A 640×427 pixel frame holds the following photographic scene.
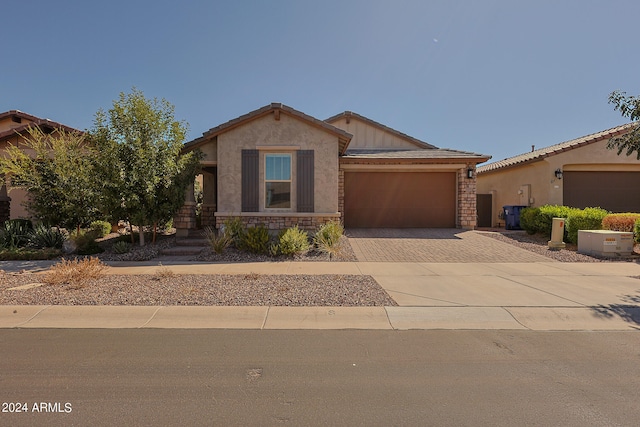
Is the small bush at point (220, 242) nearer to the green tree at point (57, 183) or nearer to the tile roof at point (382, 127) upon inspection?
the green tree at point (57, 183)

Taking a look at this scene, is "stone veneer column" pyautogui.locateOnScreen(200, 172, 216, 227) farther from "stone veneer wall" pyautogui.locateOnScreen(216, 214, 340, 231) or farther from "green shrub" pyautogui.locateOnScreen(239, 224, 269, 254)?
"green shrub" pyautogui.locateOnScreen(239, 224, 269, 254)

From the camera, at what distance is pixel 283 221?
1055cm

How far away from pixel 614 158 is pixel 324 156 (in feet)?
44.8

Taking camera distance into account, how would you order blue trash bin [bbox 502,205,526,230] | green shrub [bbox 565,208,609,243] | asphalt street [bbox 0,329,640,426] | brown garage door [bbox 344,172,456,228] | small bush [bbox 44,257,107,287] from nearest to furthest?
asphalt street [bbox 0,329,640,426], small bush [bbox 44,257,107,287], green shrub [bbox 565,208,609,243], brown garage door [bbox 344,172,456,228], blue trash bin [bbox 502,205,526,230]

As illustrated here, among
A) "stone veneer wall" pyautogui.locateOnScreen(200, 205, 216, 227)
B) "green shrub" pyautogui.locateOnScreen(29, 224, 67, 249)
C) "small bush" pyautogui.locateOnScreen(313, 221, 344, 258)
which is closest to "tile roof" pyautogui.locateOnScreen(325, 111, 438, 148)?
"stone veneer wall" pyautogui.locateOnScreen(200, 205, 216, 227)

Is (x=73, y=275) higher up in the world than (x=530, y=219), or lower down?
lower down

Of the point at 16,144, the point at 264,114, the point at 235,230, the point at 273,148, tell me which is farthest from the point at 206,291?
the point at 16,144

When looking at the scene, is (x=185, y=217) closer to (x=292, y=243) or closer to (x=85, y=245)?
(x=85, y=245)

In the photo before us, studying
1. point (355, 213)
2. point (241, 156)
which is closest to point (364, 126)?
point (355, 213)

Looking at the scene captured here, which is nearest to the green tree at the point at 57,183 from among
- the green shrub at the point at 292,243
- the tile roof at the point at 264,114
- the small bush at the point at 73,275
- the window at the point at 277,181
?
the tile roof at the point at 264,114

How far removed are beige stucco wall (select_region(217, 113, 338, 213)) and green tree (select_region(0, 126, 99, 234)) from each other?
12.8 feet

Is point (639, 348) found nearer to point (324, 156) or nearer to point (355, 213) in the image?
point (324, 156)

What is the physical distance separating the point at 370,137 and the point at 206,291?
14.2 metres

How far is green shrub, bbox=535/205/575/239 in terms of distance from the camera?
37.7ft
